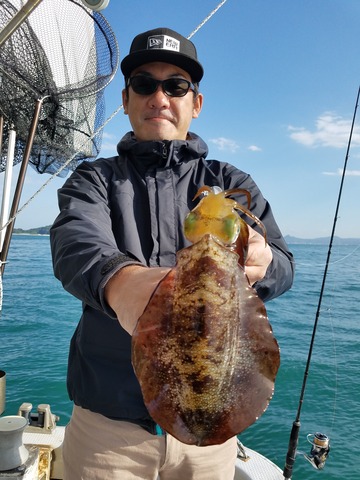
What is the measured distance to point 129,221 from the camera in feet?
8.20

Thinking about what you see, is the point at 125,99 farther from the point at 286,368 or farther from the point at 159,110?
the point at 286,368

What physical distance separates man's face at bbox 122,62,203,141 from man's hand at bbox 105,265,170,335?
64.8 inches

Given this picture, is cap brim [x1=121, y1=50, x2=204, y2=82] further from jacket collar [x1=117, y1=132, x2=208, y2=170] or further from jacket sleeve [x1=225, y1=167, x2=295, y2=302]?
jacket sleeve [x1=225, y1=167, x2=295, y2=302]

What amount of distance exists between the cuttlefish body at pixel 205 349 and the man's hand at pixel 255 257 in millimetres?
251

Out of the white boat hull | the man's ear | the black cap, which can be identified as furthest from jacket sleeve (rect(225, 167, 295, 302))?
the white boat hull

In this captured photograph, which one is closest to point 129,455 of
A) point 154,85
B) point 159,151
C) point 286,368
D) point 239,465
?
point 159,151

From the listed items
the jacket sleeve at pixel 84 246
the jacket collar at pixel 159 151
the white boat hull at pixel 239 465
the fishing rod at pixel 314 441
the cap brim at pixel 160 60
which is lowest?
the white boat hull at pixel 239 465

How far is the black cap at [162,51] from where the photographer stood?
2.64 m

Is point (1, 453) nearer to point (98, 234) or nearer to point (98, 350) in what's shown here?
point (98, 350)

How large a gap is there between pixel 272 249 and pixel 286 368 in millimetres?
14934

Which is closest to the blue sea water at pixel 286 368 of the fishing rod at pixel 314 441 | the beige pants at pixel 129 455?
the fishing rod at pixel 314 441

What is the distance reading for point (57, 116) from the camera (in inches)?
268

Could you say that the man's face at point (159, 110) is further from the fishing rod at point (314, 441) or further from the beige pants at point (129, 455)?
the fishing rod at point (314, 441)

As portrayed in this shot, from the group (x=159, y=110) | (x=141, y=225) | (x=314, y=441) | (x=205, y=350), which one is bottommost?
(x=314, y=441)
